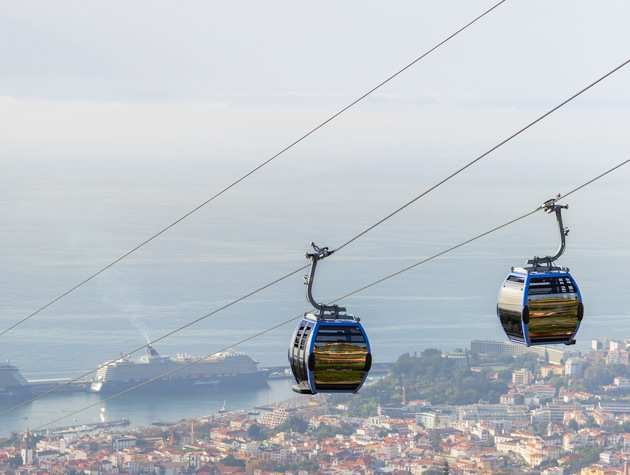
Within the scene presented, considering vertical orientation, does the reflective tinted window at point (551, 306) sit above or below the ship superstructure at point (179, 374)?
below

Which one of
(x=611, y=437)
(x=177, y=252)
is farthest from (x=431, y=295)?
(x=611, y=437)

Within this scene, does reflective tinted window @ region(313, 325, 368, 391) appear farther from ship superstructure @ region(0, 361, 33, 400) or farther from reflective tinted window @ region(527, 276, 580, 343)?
ship superstructure @ region(0, 361, 33, 400)

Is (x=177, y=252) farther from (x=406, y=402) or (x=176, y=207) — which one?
(x=406, y=402)

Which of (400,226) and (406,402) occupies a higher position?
(400,226)

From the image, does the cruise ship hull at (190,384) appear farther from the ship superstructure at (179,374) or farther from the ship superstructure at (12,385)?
the ship superstructure at (12,385)

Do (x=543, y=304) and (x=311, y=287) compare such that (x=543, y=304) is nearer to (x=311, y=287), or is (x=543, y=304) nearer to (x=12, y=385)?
(x=311, y=287)

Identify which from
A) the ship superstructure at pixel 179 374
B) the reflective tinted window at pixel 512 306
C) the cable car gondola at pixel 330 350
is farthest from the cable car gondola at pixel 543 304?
the ship superstructure at pixel 179 374

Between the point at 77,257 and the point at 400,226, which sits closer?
the point at 77,257
